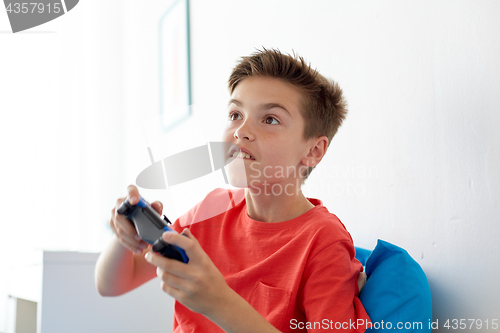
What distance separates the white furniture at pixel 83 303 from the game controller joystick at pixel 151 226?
792 millimetres

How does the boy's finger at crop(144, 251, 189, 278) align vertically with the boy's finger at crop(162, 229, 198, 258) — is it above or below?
below

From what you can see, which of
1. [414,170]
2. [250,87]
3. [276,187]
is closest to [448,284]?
[414,170]

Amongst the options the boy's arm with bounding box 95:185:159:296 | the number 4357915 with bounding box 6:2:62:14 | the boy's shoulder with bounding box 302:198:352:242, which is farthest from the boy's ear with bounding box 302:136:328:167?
the number 4357915 with bounding box 6:2:62:14

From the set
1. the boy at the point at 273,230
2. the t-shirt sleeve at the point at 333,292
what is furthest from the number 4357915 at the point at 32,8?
the t-shirt sleeve at the point at 333,292

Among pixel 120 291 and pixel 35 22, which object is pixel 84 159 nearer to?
pixel 35 22

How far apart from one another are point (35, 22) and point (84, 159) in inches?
32.6

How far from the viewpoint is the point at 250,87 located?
816 millimetres

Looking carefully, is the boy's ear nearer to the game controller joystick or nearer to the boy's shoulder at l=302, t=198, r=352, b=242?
the boy's shoulder at l=302, t=198, r=352, b=242

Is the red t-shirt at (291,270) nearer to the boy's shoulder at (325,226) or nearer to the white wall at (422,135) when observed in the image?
the boy's shoulder at (325,226)

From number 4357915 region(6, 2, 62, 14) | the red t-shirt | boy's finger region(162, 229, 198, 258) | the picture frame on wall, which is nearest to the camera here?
boy's finger region(162, 229, 198, 258)

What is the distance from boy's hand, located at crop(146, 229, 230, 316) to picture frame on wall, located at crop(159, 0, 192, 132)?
1.09m

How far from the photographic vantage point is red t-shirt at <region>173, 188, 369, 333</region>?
66 centimetres

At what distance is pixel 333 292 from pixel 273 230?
175mm

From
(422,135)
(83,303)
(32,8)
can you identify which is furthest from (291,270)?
(32,8)
